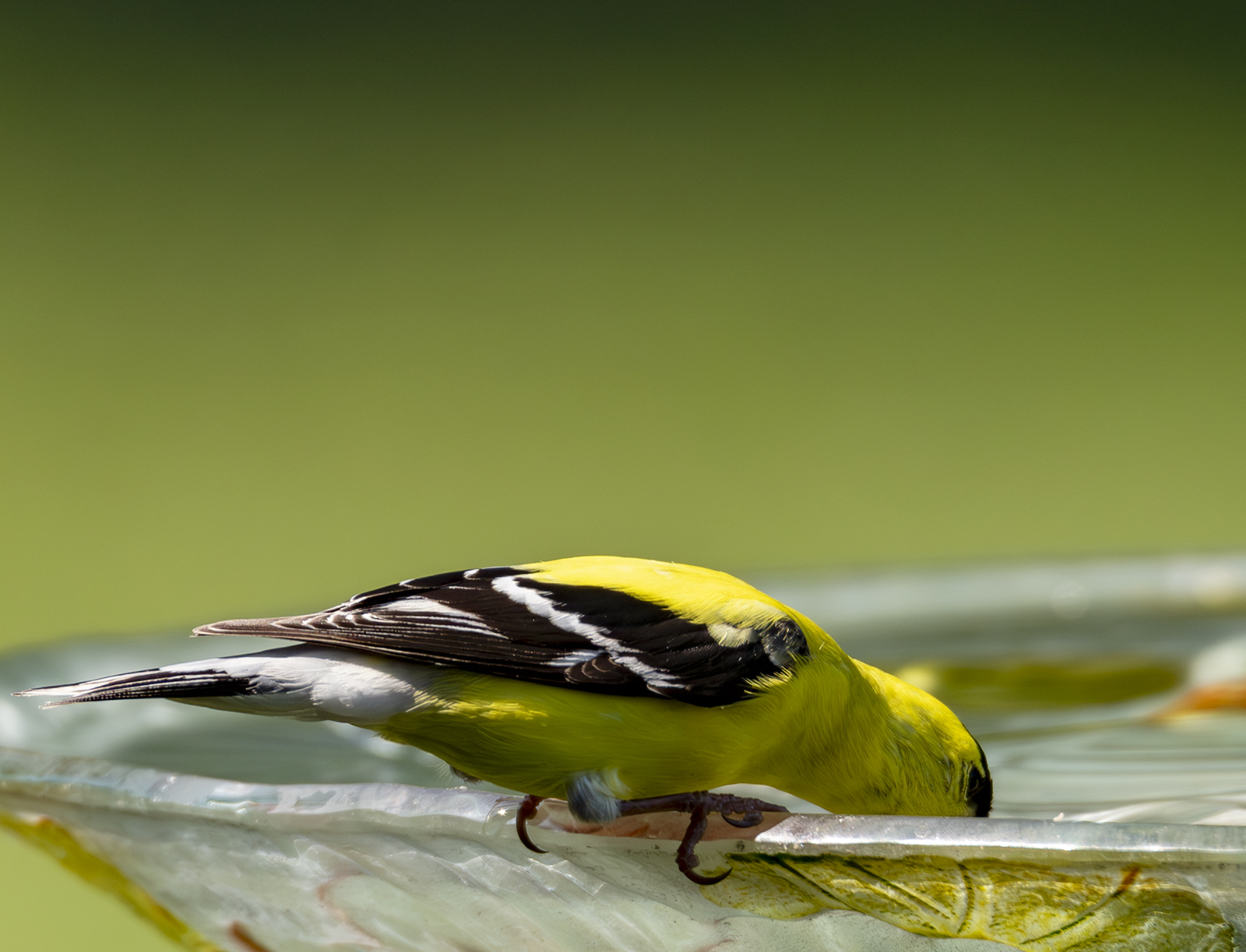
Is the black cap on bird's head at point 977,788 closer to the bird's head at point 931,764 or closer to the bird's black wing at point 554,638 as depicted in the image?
the bird's head at point 931,764

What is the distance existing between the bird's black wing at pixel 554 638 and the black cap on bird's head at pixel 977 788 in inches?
6.5

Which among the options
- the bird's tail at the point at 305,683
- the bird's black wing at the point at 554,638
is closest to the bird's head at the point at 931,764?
the bird's black wing at the point at 554,638

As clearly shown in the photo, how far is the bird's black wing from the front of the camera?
2.07 ft

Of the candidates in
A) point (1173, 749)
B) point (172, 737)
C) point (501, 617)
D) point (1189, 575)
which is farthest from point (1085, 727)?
point (172, 737)

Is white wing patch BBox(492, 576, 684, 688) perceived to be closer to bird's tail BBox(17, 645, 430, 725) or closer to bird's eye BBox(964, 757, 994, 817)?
bird's tail BBox(17, 645, 430, 725)

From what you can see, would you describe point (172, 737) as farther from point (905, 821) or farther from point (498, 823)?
point (905, 821)

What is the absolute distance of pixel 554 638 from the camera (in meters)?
0.64

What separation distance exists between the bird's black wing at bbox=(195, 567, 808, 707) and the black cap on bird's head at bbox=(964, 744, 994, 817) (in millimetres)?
165

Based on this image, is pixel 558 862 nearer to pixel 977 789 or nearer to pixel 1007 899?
pixel 1007 899

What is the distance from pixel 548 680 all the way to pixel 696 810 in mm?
100

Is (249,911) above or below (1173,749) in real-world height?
below

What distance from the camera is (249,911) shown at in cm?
56

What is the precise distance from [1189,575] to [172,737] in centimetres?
81

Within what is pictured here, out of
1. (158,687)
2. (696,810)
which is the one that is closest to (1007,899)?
(696,810)
